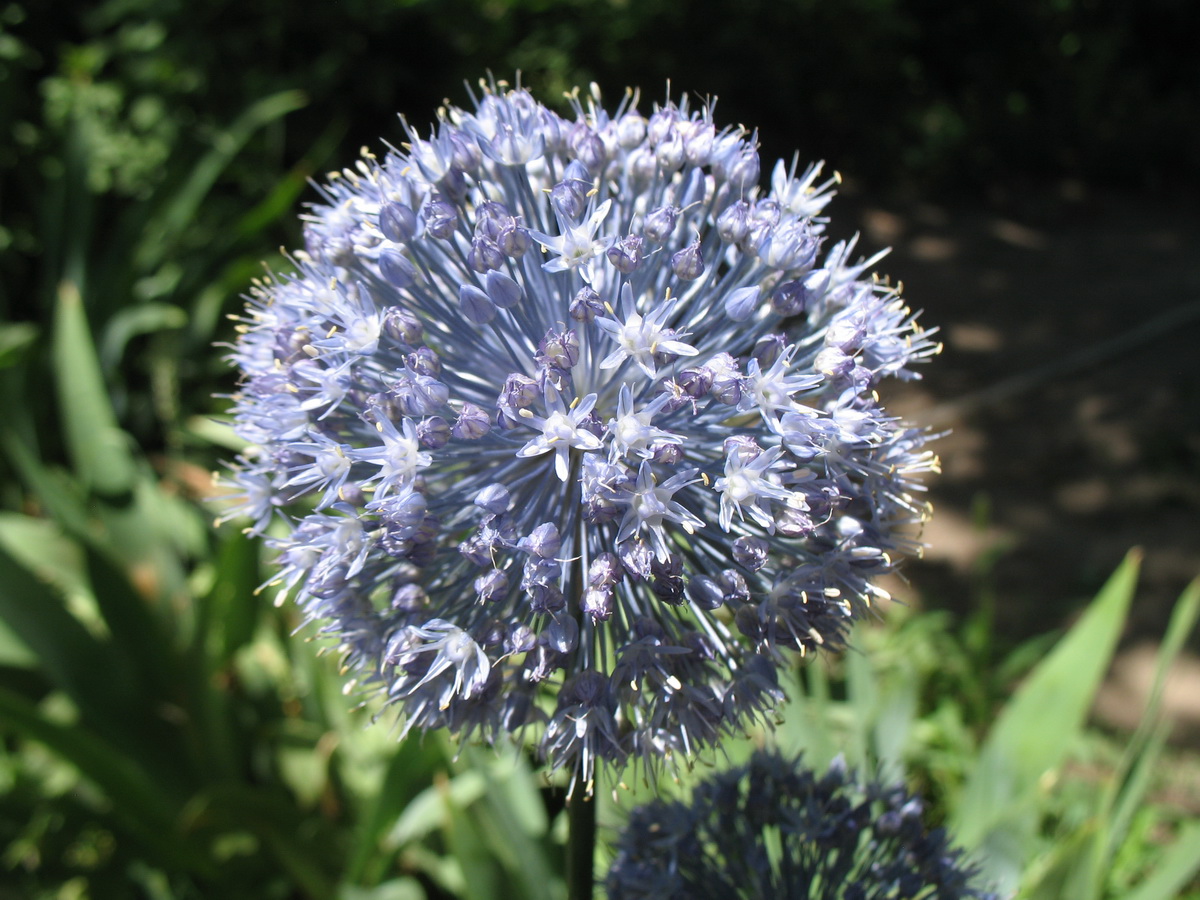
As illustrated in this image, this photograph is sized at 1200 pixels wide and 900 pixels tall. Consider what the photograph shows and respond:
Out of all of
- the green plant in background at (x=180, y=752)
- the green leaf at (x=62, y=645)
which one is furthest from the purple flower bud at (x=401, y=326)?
Result: the green leaf at (x=62, y=645)

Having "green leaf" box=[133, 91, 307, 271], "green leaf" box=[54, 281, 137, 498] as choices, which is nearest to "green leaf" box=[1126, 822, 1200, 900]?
"green leaf" box=[54, 281, 137, 498]

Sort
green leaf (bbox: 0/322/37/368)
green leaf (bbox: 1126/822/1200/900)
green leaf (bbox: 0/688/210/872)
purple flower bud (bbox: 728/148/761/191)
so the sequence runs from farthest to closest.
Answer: green leaf (bbox: 0/322/37/368), green leaf (bbox: 0/688/210/872), green leaf (bbox: 1126/822/1200/900), purple flower bud (bbox: 728/148/761/191)

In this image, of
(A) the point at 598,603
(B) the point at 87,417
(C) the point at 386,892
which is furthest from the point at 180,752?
(A) the point at 598,603

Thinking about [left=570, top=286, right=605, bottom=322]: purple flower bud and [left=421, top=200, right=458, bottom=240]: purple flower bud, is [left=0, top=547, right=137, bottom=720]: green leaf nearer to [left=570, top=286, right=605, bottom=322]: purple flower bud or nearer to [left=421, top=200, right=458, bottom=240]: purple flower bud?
[left=421, top=200, right=458, bottom=240]: purple flower bud

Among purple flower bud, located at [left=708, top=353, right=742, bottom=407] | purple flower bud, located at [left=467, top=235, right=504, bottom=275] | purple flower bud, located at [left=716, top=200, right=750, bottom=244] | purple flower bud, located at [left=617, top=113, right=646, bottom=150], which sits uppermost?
purple flower bud, located at [left=617, top=113, right=646, bottom=150]

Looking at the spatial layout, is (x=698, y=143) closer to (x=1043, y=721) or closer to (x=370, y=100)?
(x=1043, y=721)

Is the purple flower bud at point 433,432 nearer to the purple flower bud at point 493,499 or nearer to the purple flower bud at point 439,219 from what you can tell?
the purple flower bud at point 493,499

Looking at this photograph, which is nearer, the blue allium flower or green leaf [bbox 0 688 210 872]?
the blue allium flower
